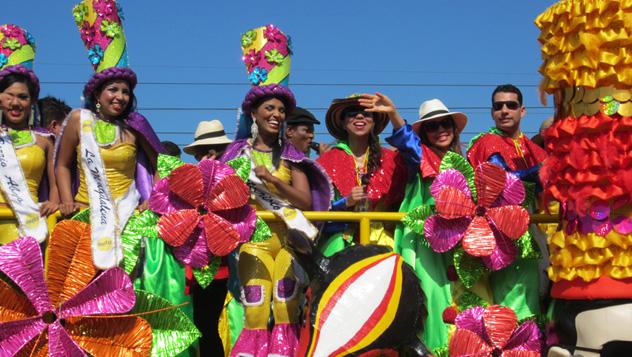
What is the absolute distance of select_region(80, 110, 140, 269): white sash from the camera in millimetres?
4719

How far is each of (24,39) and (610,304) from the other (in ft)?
11.2

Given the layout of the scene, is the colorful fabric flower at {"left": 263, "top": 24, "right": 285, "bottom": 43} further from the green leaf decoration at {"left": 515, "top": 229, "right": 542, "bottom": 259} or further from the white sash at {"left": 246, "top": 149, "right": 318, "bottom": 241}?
the green leaf decoration at {"left": 515, "top": 229, "right": 542, "bottom": 259}

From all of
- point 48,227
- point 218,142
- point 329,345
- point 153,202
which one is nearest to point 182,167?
point 153,202

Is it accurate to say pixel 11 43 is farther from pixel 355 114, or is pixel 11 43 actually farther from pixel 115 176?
pixel 355 114

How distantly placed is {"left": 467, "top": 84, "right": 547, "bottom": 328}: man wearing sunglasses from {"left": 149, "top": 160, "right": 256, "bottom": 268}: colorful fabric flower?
1.42 meters

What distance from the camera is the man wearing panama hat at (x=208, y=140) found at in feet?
25.8

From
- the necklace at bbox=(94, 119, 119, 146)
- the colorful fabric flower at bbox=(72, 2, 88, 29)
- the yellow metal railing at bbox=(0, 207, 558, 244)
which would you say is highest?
the colorful fabric flower at bbox=(72, 2, 88, 29)

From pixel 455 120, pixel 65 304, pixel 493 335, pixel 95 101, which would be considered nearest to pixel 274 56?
pixel 95 101

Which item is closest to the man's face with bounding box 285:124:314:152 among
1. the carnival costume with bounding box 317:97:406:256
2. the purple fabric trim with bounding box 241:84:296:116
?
the carnival costume with bounding box 317:97:406:256

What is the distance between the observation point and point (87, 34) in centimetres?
529

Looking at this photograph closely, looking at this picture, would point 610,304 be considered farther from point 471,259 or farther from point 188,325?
point 188,325

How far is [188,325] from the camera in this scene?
4793 millimetres

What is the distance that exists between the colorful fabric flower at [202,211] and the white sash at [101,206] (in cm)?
20

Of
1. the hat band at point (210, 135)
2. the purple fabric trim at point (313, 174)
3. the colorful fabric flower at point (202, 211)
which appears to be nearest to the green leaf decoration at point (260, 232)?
the colorful fabric flower at point (202, 211)
